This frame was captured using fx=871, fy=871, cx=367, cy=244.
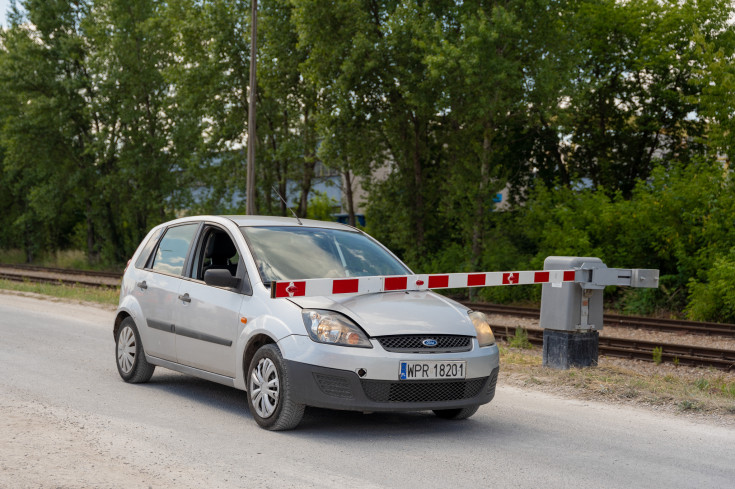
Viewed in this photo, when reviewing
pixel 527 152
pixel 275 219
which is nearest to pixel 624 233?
pixel 527 152

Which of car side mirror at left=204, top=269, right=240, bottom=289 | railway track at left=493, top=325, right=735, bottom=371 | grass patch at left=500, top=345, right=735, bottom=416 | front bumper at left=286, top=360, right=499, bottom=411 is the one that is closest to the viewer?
front bumper at left=286, top=360, right=499, bottom=411

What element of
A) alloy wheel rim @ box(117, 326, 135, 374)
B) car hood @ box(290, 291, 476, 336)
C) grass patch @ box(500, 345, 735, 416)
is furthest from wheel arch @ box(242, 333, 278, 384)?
grass patch @ box(500, 345, 735, 416)

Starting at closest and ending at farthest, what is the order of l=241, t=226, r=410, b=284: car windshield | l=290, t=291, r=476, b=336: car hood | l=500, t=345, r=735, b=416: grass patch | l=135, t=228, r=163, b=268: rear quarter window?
l=290, t=291, r=476, b=336: car hood
l=241, t=226, r=410, b=284: car windshield
l=500, t=345, r=735, b=416: grass patch
l=135, t=228, r=163, b=268: rear quarter window

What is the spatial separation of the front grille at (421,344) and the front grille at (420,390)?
23 cm

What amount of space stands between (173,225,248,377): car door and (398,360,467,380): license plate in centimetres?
148

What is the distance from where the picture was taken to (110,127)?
140 ft

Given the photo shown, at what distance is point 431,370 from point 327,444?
2.99ft

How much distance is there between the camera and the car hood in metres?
6.32

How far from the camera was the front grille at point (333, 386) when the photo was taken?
6215 mm

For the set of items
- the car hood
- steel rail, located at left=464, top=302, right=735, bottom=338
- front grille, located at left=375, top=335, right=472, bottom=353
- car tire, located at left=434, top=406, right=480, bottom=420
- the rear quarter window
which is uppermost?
the rear quarter window

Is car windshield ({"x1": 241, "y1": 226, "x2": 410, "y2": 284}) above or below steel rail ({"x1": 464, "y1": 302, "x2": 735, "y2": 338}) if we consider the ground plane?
above

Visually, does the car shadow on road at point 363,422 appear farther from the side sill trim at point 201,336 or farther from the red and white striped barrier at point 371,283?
the red and white striped barrier at point 371,283

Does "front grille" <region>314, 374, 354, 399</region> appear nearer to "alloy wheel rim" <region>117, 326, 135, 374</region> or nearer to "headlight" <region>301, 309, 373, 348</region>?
"headlight" <region>301, 309, 373, 348</region>

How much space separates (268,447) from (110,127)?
39.2 metres
